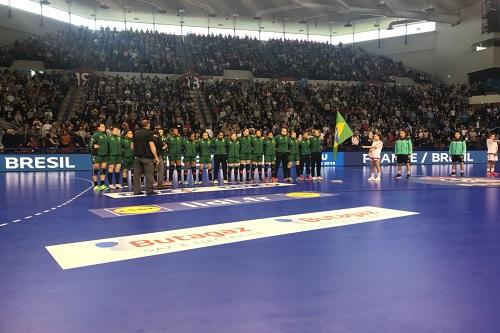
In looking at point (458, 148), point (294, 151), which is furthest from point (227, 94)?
point (458, 148)

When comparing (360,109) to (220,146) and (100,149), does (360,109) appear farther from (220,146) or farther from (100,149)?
(100,149)

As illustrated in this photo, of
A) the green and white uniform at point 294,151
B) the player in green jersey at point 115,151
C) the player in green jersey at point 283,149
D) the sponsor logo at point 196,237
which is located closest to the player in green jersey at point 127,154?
the player in green jersey at point 115,151

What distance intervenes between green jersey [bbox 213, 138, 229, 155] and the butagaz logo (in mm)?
9056

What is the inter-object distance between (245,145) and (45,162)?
10.5 metres

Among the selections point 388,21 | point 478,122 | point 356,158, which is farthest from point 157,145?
point 388,21

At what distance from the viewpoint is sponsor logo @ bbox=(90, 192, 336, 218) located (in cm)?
916

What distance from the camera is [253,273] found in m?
5.05

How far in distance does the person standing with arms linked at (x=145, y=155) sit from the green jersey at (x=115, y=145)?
1.24 m

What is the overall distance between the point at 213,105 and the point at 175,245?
861 inches

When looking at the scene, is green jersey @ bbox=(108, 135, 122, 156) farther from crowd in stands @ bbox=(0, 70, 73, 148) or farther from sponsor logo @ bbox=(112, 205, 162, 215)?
crowd in stands @ bbox=(0, 70, 73, 148)

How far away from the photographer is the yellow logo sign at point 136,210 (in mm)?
9125

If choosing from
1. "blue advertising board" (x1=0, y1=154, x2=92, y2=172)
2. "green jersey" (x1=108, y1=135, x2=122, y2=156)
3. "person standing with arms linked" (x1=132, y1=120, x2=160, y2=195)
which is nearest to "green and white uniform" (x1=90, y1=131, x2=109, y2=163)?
"green jersey" (x1=108, y1=135, x2=122, y2=156)

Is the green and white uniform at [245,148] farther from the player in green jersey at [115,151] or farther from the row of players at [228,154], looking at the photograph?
the player in green jersey at [115,151]

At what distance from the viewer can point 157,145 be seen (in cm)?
1281
